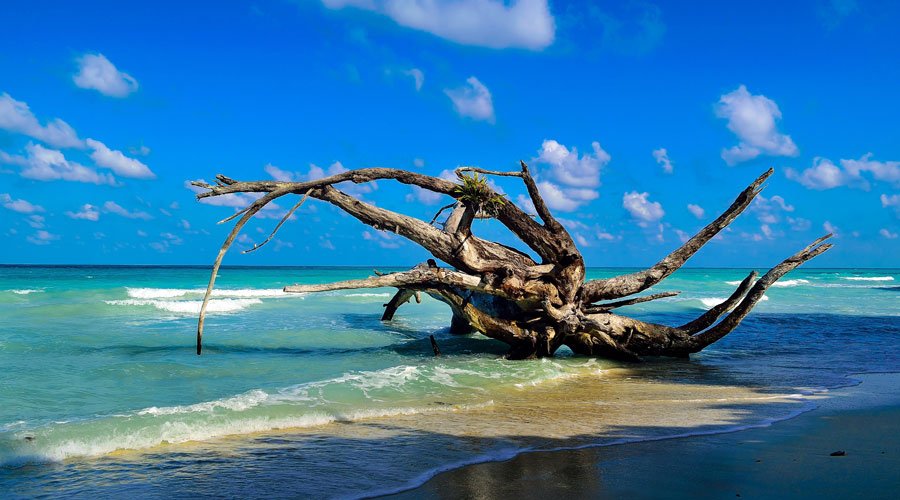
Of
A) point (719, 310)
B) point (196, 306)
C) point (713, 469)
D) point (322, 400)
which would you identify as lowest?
point (713, 469)

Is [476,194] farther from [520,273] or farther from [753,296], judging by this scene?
[753,296]

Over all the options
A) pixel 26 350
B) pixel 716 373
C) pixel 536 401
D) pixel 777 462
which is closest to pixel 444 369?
pixel 536 401

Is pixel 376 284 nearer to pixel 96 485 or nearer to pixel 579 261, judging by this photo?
pixel 579 261

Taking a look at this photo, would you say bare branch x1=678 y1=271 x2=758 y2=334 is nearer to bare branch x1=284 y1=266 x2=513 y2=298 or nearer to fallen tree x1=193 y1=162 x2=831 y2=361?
fallen tree x1=193 y1=162 x2=831 y2=361

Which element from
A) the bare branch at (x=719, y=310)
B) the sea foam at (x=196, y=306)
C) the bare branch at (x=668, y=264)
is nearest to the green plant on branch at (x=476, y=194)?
the bare branch at (x=668, y=264)

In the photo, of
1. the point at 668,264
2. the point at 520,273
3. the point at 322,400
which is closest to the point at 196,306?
the point at 520,273

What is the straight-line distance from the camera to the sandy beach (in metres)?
4.11

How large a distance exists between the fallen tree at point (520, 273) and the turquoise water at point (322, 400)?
487mm

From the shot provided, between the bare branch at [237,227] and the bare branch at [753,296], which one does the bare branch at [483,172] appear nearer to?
the bare branch at [237,227]

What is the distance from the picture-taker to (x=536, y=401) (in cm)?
742

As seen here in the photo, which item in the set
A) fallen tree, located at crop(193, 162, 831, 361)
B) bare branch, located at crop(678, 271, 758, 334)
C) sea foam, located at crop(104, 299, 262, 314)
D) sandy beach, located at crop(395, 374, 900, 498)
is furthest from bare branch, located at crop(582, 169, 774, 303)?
sea foam, located at crop(104, 299, 262, 314)

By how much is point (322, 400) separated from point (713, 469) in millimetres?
4191

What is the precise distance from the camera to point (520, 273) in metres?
10.2

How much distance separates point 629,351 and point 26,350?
1038 centimetres
